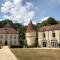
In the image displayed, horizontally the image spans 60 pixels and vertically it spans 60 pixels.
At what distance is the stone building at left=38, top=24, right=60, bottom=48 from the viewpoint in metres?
51.4

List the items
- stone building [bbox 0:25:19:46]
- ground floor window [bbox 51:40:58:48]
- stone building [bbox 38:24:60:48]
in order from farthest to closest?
stone building [bbox 0:25:19:46], stone building [bbox 38:24:60:48], ground floor window [bbox 51:40:58:48]

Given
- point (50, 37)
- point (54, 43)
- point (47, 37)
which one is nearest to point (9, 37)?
point (47, 37)

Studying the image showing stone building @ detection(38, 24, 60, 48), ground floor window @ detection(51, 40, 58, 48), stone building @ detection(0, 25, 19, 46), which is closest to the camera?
ground floor window @ detection(51, 40, 58, 48)

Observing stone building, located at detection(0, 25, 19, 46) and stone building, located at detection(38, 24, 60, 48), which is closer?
stone building, located at detection(38, 24, 60, 48)

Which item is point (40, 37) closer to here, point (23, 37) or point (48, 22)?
point (23, 37)

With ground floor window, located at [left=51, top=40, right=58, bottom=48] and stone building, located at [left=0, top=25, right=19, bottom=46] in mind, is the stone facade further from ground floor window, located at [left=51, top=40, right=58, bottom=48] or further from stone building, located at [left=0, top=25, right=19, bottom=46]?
stone building, located at [left=0, top=25, right=19, bottom=46]

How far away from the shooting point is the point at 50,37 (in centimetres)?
5328

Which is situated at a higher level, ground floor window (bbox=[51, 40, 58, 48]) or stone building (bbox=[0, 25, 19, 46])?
stone building (bbox=[0, 25, 19, 46])

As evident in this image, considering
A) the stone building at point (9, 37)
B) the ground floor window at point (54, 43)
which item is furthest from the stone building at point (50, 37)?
the stone building at point (9, 37)

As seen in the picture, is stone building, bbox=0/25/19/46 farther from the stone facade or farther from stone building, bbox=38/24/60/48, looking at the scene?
stone building, bbox=38/24/60/48

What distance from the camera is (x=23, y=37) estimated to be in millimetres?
66875

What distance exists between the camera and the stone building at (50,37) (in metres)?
51.4

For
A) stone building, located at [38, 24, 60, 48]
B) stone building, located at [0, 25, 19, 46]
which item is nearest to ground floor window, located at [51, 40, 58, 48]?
stone building, located at [38, 24, 60, 48]

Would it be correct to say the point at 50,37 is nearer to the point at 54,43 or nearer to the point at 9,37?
the point at 54,43
